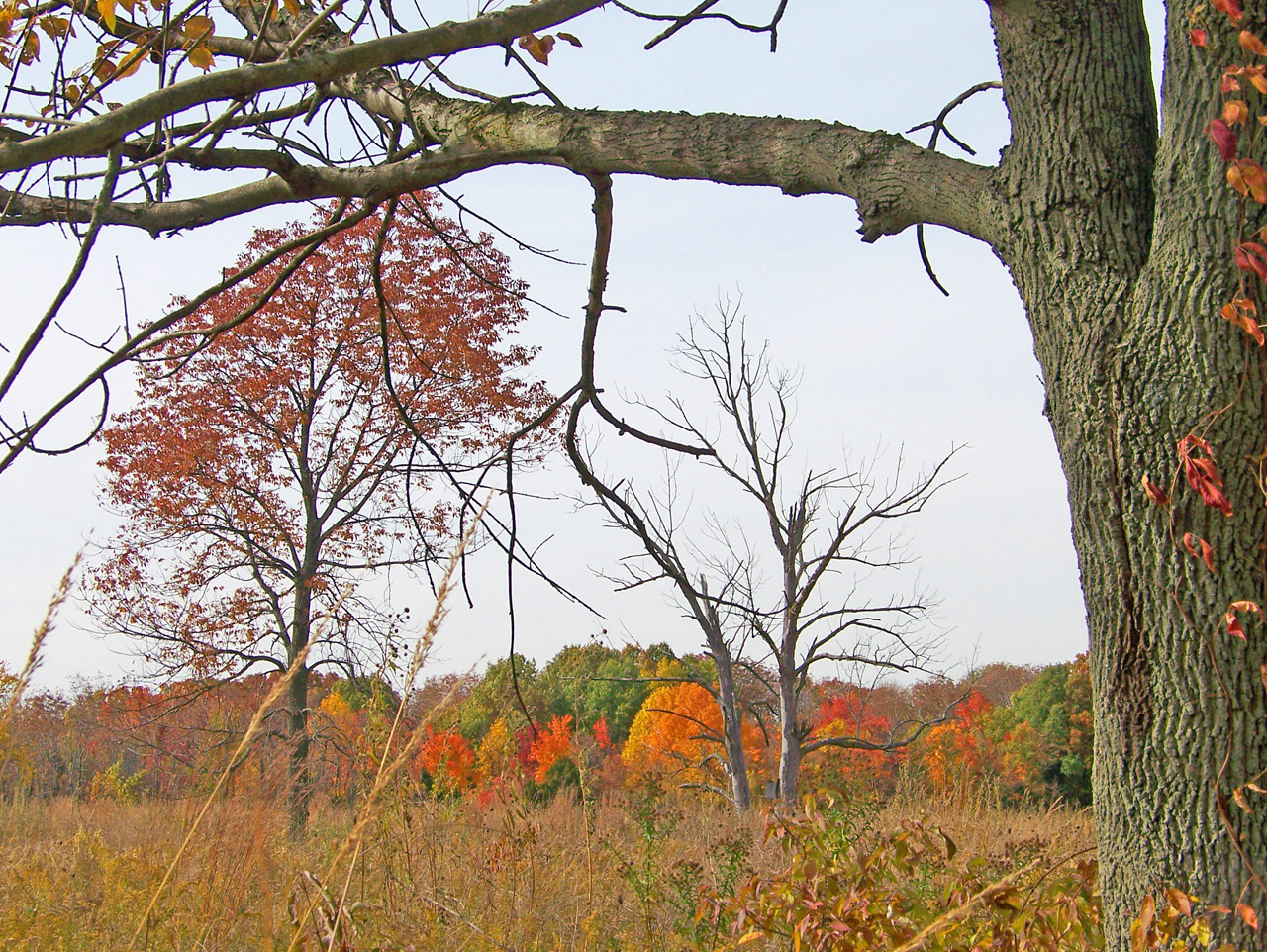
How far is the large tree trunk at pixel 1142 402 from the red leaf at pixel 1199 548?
2 cm

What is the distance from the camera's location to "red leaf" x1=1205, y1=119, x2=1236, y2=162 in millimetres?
1467

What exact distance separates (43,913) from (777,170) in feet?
11.2

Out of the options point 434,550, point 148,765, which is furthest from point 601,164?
point 148,765

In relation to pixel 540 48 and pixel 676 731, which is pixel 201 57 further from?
pixel 676 731

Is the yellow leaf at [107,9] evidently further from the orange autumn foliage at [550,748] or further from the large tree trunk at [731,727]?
the orange autumn foliage at [550,748]

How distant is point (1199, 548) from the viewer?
1500mm

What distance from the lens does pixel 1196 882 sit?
1520mm

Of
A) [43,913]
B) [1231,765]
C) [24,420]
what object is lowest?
[43,913]

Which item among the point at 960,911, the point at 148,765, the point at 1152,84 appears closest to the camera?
the point at 960,911

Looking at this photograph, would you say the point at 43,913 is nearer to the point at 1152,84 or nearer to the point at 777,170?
the point at 777,170

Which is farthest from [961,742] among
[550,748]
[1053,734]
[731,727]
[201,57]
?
[201,57]

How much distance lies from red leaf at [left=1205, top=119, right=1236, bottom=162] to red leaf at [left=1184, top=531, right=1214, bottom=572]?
0.60 meters

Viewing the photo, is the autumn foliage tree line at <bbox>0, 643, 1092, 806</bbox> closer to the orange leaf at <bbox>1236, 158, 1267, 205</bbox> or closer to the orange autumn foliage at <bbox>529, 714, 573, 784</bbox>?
the orange autumn foliage at <bbox>529, 714, 573, 784</bbox>

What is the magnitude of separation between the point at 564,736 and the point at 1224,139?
1752cm
